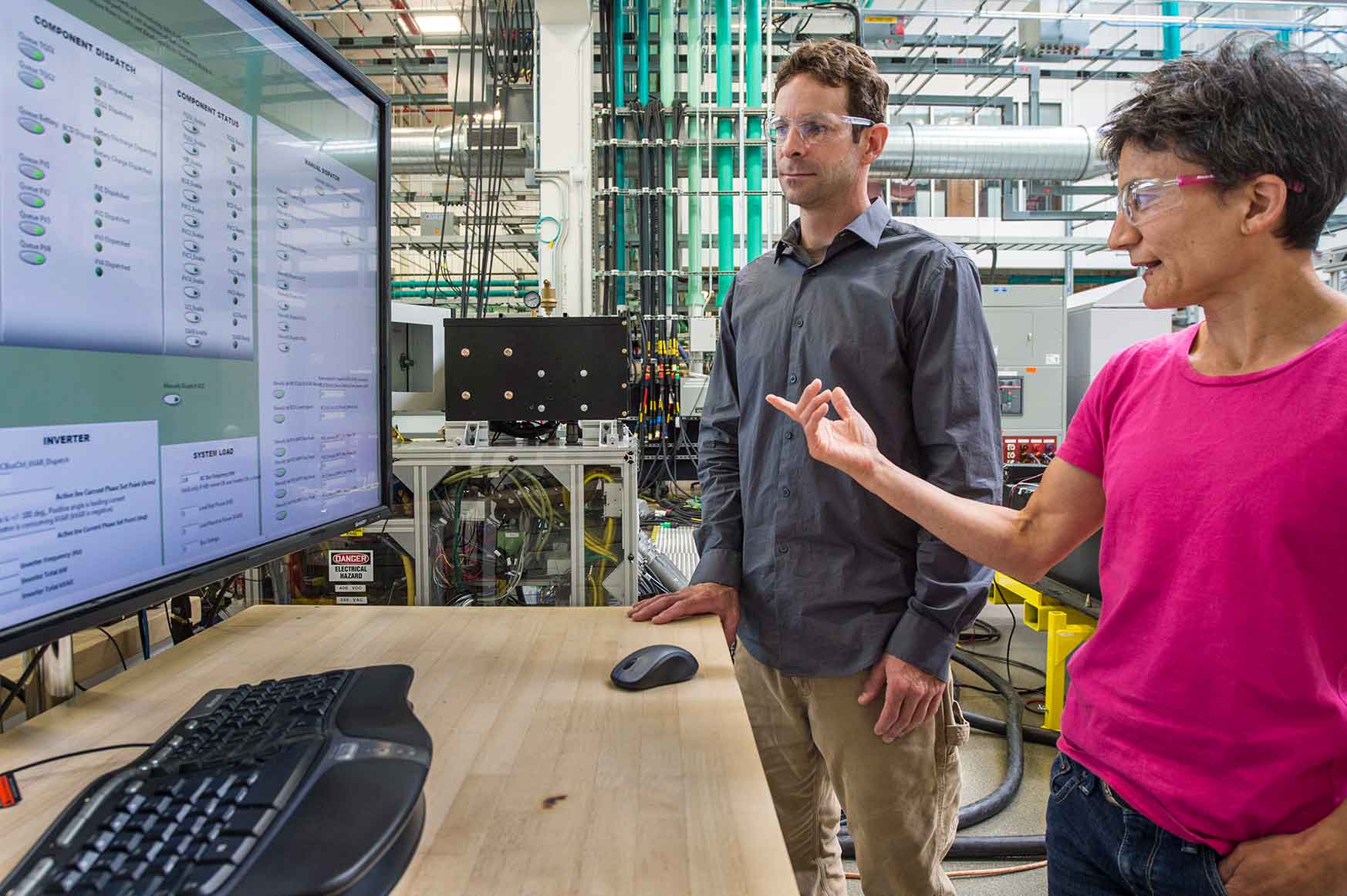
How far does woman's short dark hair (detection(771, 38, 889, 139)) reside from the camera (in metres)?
1.25

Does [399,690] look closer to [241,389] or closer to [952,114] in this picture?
[241,389]

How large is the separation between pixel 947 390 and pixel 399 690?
84cm

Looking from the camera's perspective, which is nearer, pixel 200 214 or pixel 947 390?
pixel 200 214

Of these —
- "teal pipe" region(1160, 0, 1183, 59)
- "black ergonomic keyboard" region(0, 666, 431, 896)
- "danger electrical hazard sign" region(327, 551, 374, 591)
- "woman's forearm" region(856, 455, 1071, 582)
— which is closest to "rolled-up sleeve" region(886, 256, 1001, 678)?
"woman's forearm" region(856, 455, 1071, 582)

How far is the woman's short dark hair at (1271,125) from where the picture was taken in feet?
2.42

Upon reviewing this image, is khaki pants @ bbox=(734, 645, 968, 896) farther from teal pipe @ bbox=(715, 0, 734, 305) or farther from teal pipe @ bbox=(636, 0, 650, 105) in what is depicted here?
teal pipe @ bbox=(636, 0, 650, 105)

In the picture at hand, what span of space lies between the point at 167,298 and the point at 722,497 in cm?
92

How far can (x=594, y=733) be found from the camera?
690 mm

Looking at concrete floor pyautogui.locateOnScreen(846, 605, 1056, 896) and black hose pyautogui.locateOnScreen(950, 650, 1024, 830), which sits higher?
black hose pyautogui.locateOnScreen(950, 650, 1024, 830)

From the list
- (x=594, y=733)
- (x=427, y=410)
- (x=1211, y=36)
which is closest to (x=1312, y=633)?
(x=594, y=733)

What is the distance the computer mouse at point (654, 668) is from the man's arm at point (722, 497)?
30 centimetres

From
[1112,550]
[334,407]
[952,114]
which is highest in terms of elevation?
[952,114]

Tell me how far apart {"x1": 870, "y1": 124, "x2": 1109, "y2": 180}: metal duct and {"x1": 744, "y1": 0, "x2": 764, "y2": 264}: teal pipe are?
0.81 meters

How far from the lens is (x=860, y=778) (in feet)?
3.81
